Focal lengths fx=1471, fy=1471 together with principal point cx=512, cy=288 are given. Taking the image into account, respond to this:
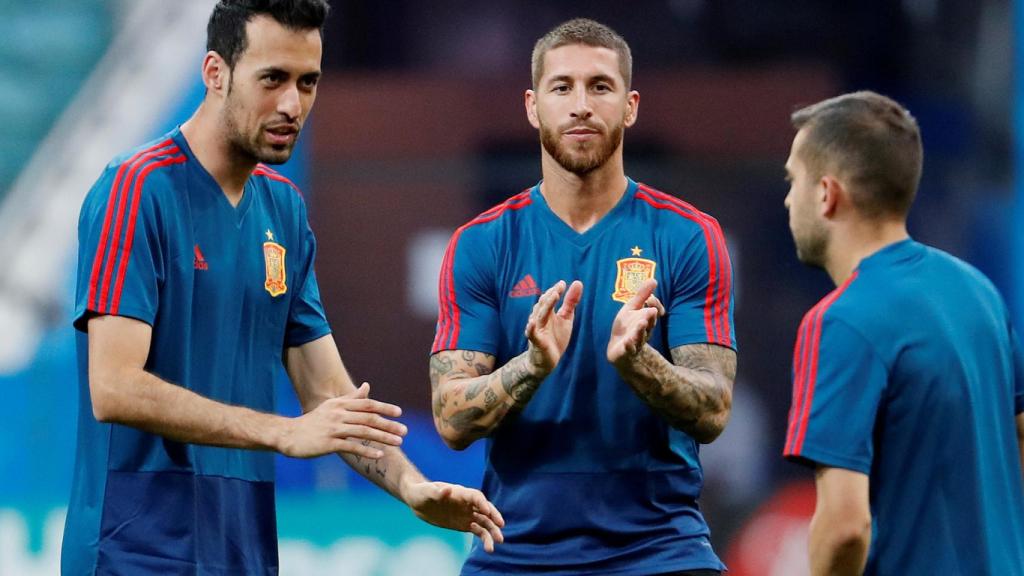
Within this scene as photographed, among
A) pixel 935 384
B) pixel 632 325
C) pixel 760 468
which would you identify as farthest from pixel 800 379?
pixel 760 468

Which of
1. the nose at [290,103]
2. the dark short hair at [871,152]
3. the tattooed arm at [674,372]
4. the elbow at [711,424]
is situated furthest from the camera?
the elbow at [711,424]

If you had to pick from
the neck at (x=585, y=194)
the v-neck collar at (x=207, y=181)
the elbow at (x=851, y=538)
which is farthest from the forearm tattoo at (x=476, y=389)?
the elbow at (x=851, y=538)

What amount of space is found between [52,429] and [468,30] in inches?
121

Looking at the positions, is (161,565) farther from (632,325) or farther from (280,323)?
(632,325)

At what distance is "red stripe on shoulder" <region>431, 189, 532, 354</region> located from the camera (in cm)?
384

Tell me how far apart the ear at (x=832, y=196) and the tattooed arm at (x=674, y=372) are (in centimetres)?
56

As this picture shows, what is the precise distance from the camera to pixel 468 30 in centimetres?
814

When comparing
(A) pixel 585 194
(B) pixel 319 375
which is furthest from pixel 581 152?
(B) pixel 319 375

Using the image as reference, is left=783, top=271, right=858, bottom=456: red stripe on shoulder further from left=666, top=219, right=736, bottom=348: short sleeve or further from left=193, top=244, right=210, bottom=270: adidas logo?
left=193, top=244, right=210, bottom=270: adidas logo

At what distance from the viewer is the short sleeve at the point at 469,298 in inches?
150

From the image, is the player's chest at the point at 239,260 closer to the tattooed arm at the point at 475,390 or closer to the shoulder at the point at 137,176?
the shoulder at the point at 137,176

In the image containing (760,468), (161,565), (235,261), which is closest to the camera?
(161,565)

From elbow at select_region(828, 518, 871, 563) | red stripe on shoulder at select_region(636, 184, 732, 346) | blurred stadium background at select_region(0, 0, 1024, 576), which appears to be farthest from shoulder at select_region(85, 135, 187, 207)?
blurred stadium background at select_region(0, 0, 1024, 576)

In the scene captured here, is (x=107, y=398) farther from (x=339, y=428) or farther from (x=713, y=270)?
(x=713, y=270)
